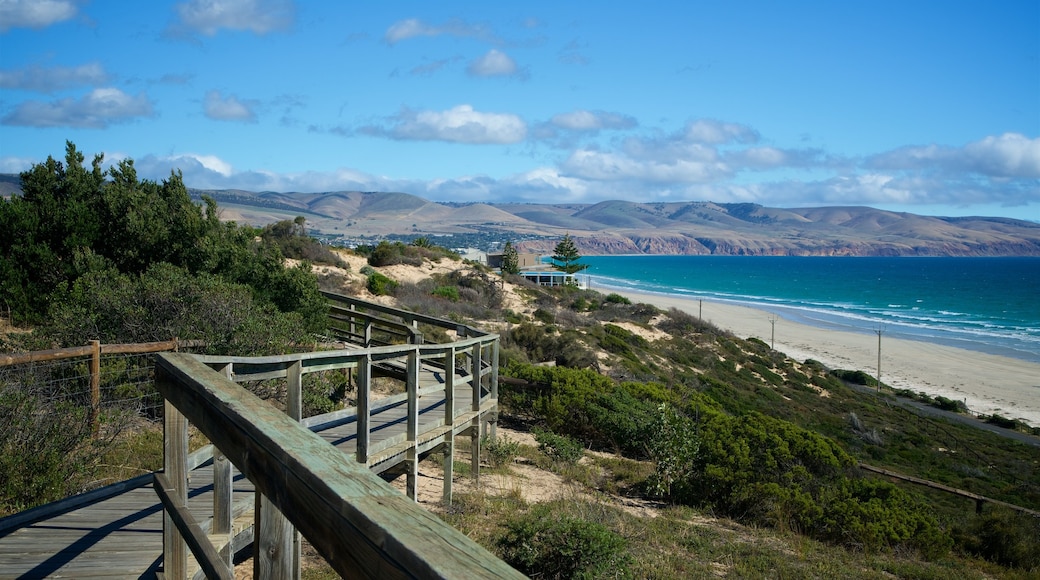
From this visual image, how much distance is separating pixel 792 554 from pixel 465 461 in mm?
4368

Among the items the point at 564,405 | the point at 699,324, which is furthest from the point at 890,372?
the point at 564,405

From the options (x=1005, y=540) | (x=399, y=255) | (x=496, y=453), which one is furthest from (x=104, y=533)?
(x=399, y=255)

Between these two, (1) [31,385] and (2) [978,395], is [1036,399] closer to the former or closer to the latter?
(2) [978,395]

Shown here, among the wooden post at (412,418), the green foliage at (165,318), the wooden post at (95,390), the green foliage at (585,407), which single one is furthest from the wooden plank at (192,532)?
the green foliage at (585,407)

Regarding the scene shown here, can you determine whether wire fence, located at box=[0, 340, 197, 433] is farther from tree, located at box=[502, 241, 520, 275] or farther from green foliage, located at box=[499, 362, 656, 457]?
tree, located at box=[502, 241, 520, 275]

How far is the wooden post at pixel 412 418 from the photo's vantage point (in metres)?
6.27

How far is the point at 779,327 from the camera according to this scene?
59.0 meters

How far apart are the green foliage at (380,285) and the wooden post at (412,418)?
73.9ft

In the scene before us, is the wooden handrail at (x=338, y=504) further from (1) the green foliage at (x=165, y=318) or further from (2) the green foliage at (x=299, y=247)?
(2) the green foliage at (x=299, y=247)

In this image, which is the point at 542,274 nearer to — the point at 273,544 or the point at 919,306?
the point at 919,306

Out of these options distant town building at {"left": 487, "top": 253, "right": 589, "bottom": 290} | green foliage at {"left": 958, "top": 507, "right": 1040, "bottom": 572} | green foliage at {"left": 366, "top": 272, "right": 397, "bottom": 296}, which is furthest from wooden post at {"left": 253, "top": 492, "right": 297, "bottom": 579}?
distant town building at {"left": 487, "top": 253, "right": 589, "bottom": 290}

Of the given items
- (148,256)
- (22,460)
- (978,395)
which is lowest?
(978,395)

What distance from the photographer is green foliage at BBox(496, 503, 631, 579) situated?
5.89 meters

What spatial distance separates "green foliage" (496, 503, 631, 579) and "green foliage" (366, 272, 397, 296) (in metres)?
23.3
